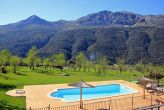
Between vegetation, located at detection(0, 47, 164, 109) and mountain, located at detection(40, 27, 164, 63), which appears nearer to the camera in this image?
vegetation, located at detection(0, 47, 164, 109)

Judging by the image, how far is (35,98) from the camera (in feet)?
78.9

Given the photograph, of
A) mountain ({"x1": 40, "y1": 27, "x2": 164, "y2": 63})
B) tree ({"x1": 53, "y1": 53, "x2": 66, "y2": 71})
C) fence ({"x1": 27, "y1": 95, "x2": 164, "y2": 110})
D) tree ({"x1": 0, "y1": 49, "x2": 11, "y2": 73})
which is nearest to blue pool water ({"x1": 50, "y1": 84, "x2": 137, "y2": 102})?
fence ({"x1": 27, "y1": 95, "x2": 164, "y2": 110})

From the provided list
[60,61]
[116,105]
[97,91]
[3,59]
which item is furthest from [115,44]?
[116,105]

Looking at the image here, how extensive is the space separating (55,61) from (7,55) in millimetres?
12826

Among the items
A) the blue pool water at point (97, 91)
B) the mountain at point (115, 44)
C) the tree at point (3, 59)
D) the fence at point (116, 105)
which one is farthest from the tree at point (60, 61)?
the mountain at point (115, 44)

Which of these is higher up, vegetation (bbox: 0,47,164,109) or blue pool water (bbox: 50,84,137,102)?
vegetation (bbox: 0,47,164,109)

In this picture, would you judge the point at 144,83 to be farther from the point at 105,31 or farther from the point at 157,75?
the point at 105,31

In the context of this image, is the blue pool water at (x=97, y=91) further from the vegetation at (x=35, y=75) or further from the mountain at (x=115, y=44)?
the mountain at (x=115, y=44)

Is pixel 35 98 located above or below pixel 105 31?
below

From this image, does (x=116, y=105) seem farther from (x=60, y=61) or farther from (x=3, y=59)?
(x=60, y=61)

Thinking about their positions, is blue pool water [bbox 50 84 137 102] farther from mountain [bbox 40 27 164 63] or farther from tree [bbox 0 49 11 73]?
mountain [bbox 40 27 164 63]

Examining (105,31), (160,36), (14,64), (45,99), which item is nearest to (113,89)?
(45,99)

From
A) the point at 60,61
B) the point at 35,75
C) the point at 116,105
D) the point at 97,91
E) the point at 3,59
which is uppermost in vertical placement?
the point at 3,59

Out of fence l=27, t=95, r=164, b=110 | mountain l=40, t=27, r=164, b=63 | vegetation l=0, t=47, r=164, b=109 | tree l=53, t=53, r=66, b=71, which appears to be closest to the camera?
fence l=27, t=95, r=164, b=110
